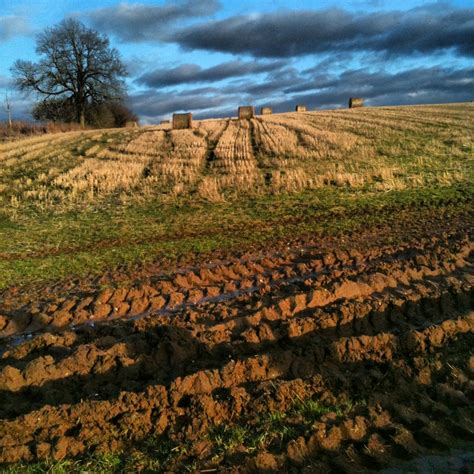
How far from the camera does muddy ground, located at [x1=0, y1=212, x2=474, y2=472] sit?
4.27m

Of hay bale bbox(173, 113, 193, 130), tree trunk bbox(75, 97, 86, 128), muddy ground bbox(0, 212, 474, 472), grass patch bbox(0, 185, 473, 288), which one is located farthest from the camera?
tree trunk bbox(75, 97, 86, 128)

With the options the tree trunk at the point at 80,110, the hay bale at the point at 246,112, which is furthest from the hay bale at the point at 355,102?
the tree trunk at the point at 80,110

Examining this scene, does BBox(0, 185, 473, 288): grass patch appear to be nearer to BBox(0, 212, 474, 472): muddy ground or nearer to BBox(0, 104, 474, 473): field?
BBox(0, 104, 474, 473): field

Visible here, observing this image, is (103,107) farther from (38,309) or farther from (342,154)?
(38,309)

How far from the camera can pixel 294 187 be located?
16984mm

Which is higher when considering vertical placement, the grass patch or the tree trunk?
the tree trunk

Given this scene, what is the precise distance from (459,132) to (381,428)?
1018 inches

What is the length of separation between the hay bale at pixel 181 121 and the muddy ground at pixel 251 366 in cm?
2776

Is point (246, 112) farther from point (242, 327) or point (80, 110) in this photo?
point (242, 327)

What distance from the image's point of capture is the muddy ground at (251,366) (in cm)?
427

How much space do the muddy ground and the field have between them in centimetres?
2

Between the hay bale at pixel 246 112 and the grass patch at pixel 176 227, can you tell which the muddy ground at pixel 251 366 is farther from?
the hay bale at pixel 246 112

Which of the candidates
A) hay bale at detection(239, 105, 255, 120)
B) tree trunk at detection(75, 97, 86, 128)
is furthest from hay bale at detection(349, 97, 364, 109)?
tree trunk at detection(75, 97, 86, 128)

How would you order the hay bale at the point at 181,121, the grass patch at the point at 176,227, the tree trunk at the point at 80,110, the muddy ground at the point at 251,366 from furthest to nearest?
1. the tree trunk at the point at 80,110
2. the hay bale at the point at 181,121
3. the grass patch at the point at 176,227
4. the muddy ground at the point at 251,366
